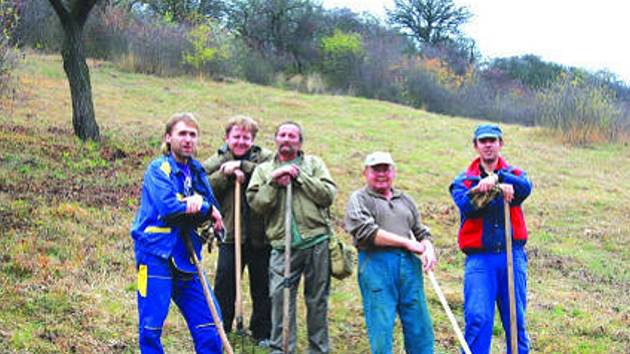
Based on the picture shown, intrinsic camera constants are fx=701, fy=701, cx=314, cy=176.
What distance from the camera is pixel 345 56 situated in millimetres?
27828

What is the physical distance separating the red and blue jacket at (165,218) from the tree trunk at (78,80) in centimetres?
797

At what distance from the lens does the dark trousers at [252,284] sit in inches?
213

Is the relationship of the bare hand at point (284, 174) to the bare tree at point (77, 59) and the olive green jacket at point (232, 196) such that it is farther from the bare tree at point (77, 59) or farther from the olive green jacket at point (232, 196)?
the bare tree at point (77, 59)

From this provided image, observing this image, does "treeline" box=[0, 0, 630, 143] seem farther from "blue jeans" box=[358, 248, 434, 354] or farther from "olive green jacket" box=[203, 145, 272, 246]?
"blue jeans" box=[358, 248, 434, 354]

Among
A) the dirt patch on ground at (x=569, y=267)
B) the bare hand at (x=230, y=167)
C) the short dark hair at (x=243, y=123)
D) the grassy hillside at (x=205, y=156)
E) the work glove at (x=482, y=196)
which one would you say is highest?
the short dark hair at (x=243, y=123)

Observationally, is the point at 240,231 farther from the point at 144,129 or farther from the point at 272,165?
the point at 144,129

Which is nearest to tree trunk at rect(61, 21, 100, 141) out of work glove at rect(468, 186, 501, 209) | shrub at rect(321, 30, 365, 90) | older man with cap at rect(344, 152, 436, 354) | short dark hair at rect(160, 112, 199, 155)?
short dark hair at rect(160, 112, 199, 155)

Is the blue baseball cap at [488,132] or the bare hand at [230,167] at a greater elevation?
the blue baseball cap at [488,132]

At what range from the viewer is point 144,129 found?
45.4 feet

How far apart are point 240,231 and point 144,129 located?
9096mm

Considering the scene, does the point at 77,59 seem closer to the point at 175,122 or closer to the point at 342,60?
the point at 175,122

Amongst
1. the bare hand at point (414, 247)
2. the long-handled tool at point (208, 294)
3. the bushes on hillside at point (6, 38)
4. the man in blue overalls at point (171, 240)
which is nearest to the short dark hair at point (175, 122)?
the man in blue overalls at point (171, 240)

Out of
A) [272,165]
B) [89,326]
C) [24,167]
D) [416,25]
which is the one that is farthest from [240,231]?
[416,25]

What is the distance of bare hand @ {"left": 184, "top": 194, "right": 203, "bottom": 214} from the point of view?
13.7ft
